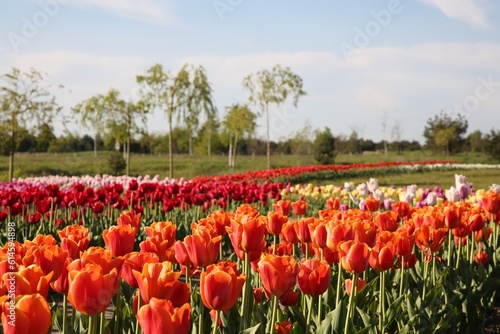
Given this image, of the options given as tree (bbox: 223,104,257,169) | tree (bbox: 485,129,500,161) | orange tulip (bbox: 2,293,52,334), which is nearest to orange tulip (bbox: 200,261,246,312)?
orange tulip (bbox: 2,293,52,334)

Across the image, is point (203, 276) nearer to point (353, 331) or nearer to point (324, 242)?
point (353, 331)

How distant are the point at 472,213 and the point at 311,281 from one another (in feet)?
7.65

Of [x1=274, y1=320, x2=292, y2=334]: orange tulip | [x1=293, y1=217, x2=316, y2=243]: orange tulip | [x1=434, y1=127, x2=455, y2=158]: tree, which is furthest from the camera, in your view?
[x1=434, y1=127, x2=455, y2=158]: tree

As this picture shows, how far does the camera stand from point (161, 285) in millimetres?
1581

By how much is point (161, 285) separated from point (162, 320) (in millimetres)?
279

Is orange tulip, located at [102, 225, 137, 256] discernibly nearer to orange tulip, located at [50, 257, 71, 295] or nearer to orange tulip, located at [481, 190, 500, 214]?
orange tulip, located at [50, 257, 71, 295]

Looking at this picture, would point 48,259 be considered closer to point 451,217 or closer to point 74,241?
point 74,241

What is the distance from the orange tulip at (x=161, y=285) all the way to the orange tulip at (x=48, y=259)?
39 centimetres

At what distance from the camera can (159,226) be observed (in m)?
2.51

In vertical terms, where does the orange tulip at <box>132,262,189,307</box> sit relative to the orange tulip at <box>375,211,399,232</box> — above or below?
above

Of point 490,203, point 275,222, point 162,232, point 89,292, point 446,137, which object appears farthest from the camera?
point 446,137

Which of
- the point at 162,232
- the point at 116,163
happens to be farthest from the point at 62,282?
the point at 116,163

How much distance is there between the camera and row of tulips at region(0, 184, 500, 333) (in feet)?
4.94

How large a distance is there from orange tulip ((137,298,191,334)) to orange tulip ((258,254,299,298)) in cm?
59
